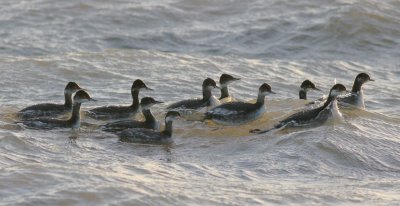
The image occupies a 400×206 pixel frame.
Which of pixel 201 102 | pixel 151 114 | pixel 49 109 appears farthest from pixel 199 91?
pixel 49 109

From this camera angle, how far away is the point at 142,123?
1418 cm

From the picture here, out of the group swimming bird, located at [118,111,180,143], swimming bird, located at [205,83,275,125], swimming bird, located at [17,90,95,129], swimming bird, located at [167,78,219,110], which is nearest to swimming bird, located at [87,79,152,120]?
swimming bird, located at [167,78,219,110]

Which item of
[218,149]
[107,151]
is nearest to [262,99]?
[218,149]

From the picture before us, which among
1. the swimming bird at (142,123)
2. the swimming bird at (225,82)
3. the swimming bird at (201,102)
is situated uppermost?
the swimming bird at (225,82)

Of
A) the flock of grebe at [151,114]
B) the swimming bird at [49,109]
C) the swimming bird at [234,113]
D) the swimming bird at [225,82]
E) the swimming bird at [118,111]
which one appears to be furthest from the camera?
the swimming bird at [225,82]

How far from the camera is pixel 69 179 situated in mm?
10797

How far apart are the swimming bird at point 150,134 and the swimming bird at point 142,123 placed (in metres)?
0.31

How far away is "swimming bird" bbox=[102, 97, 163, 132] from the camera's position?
45.7 feet

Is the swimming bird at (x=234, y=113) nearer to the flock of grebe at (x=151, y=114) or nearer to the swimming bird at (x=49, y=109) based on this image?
the flock of grebe at (x=151, y=114)

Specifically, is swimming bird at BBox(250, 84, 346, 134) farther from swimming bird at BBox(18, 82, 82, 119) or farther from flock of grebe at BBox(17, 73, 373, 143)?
swimming bird at BBox(18, 82, 82, 119)

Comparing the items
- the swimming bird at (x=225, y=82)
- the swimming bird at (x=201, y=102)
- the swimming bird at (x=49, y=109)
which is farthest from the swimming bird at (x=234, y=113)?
the swimming bird at (x=49, y=109)

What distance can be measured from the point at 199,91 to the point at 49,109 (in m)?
3.68

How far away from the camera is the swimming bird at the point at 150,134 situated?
13.5 meters

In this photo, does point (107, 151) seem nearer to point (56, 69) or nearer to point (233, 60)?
point (56, 69)
